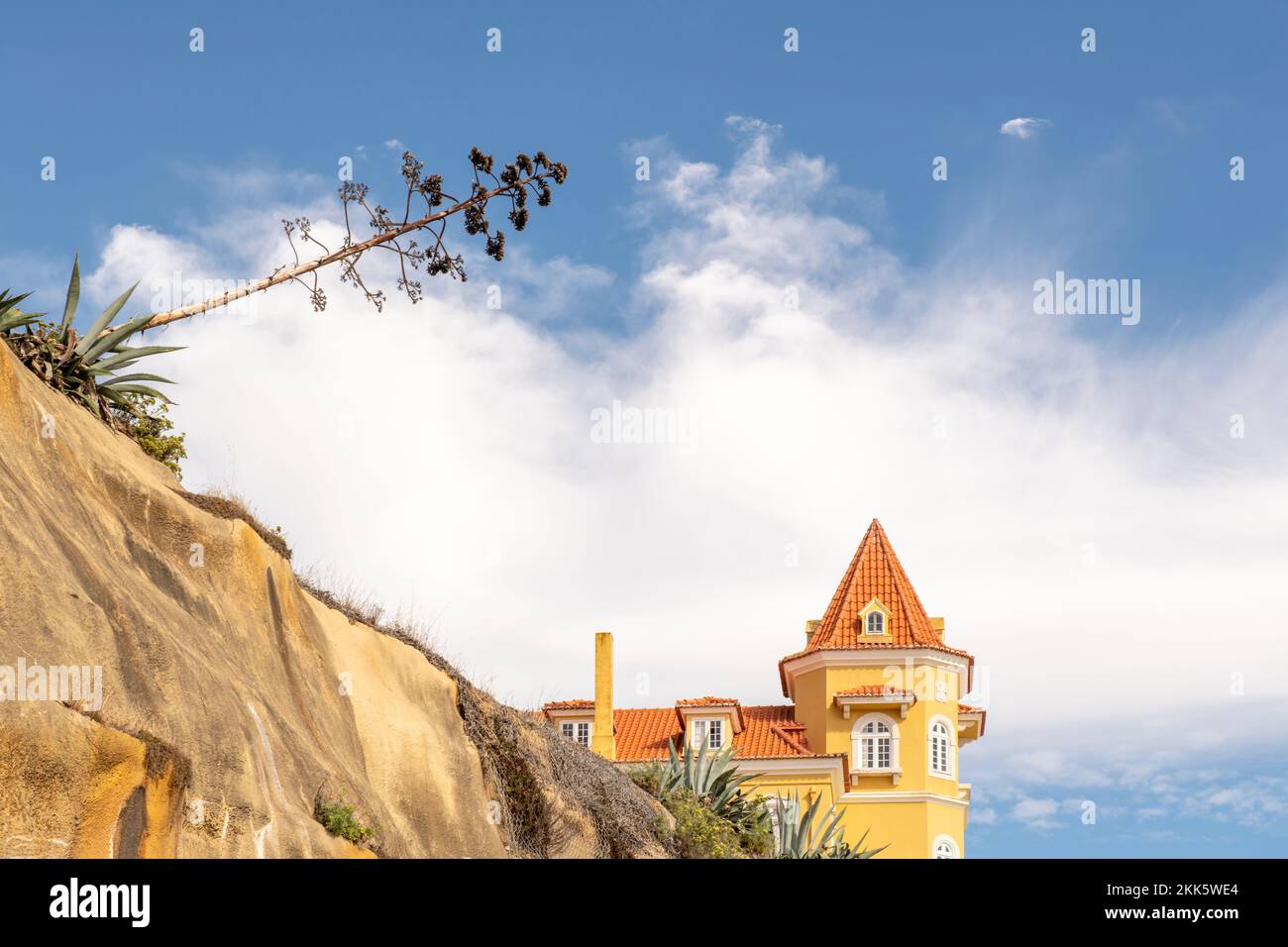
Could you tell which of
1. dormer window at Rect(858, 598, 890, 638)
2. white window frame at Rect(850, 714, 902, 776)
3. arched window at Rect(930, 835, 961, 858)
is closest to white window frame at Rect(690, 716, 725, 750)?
white window frame at Rect(850, 714, 902, 776)

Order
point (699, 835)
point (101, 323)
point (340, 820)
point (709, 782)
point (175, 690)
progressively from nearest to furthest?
point (175, 690)
point (340, 820)
point (101, 323)
point (699, 835)
point (709, 782)

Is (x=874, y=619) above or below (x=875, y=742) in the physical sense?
above

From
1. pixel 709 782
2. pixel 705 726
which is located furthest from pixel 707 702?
pixel 709 782

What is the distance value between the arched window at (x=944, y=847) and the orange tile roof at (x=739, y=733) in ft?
17.4

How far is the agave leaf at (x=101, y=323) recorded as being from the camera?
14.9m

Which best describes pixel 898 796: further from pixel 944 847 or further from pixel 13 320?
pixel 13 320

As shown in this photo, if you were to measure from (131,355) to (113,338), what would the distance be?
0.31 metres

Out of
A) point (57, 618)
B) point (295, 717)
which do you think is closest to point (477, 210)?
point (295, 717)

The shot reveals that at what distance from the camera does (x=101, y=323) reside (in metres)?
15.2

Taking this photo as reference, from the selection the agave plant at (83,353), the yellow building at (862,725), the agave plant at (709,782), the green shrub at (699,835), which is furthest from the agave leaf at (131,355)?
the yellow building at (862,725)

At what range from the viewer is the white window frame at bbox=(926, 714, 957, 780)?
4619 cm

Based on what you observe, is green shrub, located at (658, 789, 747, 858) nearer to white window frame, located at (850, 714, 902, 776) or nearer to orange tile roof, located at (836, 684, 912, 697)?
orange tile roof, located at (836, 684, 912, 697)

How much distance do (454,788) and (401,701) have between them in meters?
1.26

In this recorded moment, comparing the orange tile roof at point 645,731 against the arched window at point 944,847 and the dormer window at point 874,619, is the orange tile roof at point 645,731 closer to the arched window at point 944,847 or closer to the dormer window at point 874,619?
the dormer window at point 874,619
